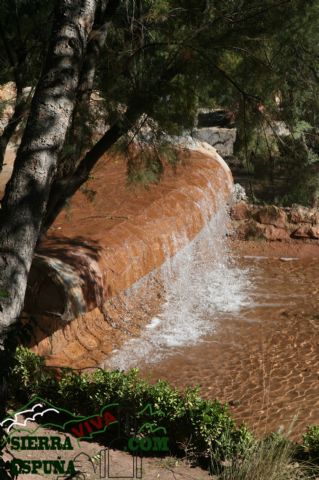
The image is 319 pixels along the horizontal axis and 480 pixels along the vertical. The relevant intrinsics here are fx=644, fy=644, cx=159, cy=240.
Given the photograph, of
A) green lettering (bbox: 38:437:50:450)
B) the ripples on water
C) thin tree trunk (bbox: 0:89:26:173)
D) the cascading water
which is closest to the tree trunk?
green lettering (bbox: 38:437:50:450)

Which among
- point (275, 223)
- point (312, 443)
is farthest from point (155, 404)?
point (275, 223)

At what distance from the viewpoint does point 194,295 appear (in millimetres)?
9898

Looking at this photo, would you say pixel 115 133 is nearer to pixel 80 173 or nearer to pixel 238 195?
pixel 80 173

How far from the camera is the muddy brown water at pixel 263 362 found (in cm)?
639

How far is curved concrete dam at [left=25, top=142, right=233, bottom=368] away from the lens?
A: 705 centimetres

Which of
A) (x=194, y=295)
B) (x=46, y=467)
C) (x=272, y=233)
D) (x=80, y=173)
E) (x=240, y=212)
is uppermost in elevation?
(x=240, y=212)

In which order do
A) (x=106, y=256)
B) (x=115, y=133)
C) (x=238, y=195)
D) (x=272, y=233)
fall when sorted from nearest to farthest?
1. (x=115, y=133)
2. (x=106, y=256)
3. (x=272, y=233)
4. (x=238, y=195)

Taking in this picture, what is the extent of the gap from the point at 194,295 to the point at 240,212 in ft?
12.2

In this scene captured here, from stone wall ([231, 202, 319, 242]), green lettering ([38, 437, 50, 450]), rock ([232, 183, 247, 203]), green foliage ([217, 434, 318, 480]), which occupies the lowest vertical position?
green foliage ([217, 434, 318, 480])

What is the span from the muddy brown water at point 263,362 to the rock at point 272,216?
2.69m

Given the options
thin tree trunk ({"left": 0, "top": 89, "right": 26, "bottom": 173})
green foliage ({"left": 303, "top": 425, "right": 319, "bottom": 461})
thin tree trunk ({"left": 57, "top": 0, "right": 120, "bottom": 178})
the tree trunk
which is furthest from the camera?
thin tree trunk ({"left": 0, "top": 89, "right": 26, "bottom": 173})

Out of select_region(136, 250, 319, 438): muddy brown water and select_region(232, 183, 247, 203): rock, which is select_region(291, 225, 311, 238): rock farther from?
select_region(136, 250, 319, 438): muddy brown water

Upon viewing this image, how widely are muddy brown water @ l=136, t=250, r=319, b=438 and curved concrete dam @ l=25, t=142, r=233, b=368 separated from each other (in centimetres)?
85

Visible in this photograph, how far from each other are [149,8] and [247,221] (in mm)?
6767
